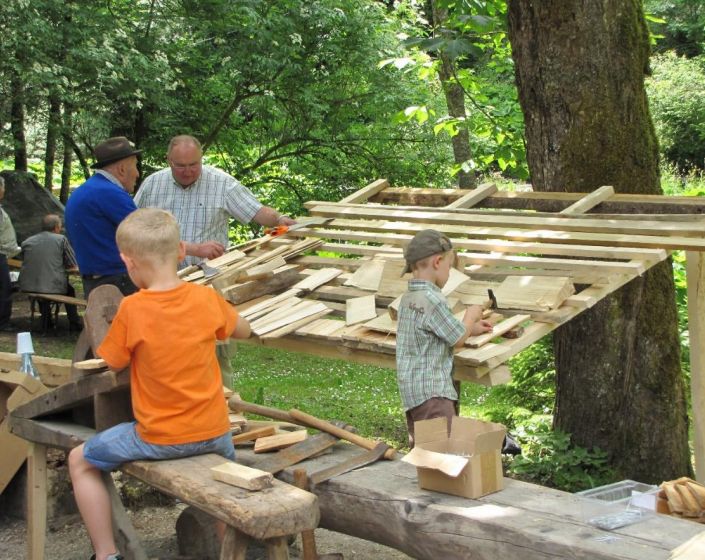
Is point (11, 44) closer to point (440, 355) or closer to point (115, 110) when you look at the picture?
point (115, 110)

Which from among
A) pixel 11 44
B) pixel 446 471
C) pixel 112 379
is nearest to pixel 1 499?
pixel 112 379

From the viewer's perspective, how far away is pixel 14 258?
14008 mm

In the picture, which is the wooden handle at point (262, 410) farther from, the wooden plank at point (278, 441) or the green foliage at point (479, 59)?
the green foliage at point (479, 59)

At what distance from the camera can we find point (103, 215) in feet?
20.9

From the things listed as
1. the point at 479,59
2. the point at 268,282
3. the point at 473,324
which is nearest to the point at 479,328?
the point at 473,324

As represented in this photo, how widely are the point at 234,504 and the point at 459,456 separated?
3.17 feet

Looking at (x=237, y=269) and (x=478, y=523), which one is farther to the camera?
(x=237, y=269)

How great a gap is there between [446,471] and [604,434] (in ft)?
10.7

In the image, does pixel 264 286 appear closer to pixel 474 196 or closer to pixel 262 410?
pixel 262 410

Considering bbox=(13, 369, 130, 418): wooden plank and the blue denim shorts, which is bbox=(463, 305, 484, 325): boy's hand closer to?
the blue denim shorts

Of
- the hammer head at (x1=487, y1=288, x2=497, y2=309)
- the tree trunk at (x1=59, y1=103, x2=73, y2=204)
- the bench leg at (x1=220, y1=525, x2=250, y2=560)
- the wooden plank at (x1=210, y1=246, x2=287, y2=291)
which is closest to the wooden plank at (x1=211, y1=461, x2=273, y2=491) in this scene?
the bench leg at (x1=220, y1=525, x2=250, y2=560)

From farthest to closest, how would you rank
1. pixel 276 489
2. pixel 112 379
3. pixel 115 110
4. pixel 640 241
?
pixel 115 110 < pixel 640 241 < pixel 112 379 < pixel 276 489

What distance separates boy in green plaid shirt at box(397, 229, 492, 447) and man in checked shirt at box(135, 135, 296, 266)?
2429 mm

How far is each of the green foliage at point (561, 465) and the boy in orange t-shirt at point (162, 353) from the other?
330 centimetres
